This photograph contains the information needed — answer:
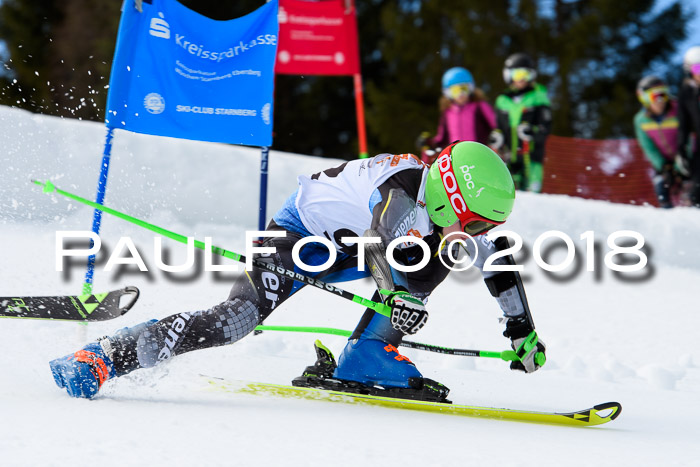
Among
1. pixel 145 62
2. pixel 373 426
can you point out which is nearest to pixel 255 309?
→ pixel 373 426

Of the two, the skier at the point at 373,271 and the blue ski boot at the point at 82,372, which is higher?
the skier at the point at 373,271

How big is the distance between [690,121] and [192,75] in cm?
573

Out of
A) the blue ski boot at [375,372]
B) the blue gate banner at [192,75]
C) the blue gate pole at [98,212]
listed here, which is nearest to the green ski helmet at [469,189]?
the blue ski boot at [375,372]

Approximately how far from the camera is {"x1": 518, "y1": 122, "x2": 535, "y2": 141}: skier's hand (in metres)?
8.95

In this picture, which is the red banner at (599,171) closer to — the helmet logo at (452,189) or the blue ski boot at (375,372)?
the blue ski boot at (375,372)

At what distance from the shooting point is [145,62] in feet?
16.0

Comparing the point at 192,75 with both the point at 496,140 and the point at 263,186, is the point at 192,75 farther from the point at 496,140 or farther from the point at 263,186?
the point at 496,140

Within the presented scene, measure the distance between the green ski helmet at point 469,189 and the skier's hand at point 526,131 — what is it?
18.5ft

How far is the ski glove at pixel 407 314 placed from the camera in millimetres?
3289

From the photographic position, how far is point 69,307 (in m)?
4.08

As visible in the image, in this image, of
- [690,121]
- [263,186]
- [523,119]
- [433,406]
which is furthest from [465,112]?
[433,406]

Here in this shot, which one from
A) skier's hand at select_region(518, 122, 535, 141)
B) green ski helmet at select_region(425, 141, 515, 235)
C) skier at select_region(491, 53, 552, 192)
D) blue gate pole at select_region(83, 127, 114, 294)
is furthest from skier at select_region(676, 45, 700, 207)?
blue gate pole at select_region(83, 127, 114, 294)

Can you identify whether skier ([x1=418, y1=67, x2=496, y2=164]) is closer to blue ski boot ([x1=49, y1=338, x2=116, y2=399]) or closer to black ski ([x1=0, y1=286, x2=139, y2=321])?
black ski ([x1=0, y1=286, x2=139, y2=321])

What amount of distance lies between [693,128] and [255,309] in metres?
6.61
